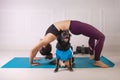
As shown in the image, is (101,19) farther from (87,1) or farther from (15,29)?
(15,29)

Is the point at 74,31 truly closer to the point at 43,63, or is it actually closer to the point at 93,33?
the point at 93,33

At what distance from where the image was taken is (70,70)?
3.92 meters

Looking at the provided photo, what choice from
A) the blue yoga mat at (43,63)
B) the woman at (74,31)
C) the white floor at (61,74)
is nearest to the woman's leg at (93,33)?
the woman at (74,31)

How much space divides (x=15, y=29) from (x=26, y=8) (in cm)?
68

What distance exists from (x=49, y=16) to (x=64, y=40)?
8.29 ft

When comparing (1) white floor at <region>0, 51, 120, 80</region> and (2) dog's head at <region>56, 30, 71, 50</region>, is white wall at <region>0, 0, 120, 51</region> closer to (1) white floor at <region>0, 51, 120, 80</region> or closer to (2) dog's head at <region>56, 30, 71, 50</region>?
(1) white floor at <region>0, 51, 120, 80</region>

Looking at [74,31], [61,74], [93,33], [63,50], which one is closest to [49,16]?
[74,31]

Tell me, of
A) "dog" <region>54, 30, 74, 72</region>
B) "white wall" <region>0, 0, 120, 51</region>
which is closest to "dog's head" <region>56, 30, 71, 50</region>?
"dog" <region>54, 30, 74, 72</region>

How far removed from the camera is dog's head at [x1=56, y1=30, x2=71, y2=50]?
3.77 m

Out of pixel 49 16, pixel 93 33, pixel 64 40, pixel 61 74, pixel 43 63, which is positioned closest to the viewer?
pixel 61 74

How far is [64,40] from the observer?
3.78m

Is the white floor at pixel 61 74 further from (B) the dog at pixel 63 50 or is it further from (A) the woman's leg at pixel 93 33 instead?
(A) the woman's leg at pixel 93 33

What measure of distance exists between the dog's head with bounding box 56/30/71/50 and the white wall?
2.40 m

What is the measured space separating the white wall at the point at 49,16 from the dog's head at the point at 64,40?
7.87ft
